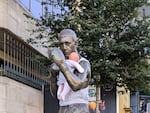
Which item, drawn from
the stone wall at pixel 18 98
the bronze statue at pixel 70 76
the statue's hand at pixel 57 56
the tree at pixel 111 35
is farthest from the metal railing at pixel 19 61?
the statue's hand at pixel 57 56

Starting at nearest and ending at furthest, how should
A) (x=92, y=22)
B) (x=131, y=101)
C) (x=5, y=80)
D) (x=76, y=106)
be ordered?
(x=76, y=106)
(x=5, y=80)
(x=92, y=22)
(x=131, y=101)

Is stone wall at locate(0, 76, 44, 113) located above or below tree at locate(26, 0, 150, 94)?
below

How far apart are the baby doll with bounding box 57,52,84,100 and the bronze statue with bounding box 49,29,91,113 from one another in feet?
0.13

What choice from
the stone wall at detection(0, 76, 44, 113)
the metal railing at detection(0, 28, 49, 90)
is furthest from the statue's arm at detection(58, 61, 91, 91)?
the metal railing at detection(0, 28, 49, 90)

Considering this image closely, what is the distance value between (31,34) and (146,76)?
16.3 feet

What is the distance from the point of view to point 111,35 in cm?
1458

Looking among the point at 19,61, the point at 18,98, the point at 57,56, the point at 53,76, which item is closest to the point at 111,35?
the point at 19,61

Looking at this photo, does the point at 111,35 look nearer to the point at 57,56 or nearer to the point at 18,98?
the point at 18,98

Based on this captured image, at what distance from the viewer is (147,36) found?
14.5m

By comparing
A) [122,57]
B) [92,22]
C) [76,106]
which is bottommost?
[76,106]

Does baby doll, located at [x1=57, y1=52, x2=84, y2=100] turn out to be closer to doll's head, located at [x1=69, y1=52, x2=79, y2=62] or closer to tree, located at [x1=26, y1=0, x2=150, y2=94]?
doll's head, located at [x1=69, y1=52, x2=79, y2=62]

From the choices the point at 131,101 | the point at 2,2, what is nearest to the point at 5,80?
the point at 2,2

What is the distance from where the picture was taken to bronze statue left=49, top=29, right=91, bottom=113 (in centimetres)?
407

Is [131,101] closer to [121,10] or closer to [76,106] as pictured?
[121,10]
